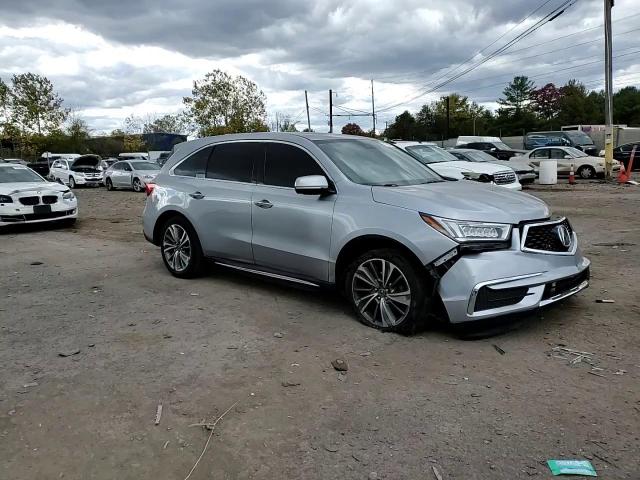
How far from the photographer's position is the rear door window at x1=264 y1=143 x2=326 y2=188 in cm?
536

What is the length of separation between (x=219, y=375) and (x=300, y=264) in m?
1.62

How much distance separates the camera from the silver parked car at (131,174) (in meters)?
23.4

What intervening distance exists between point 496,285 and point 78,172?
90.6 ft

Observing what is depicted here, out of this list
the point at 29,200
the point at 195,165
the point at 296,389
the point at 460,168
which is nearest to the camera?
the point at 296,389

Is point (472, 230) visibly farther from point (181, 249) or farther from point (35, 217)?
point (35, 217)

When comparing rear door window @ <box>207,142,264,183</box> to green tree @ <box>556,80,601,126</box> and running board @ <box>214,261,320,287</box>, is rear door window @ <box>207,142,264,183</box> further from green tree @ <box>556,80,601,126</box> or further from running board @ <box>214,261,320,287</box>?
green tree @ <box>556,80,601,126</box>

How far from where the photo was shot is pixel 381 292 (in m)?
4.67

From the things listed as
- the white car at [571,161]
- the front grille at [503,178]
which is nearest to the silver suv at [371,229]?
the front grille at [503,178]

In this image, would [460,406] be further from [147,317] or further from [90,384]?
[147,317]

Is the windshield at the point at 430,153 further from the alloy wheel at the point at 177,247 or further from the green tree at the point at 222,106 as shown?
the green tree at the point at 222,106

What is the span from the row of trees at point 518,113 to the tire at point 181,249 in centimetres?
7676

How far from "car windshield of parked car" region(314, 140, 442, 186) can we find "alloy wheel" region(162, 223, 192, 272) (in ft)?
7.05

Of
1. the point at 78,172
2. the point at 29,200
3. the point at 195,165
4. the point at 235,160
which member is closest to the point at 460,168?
the point at 195,165

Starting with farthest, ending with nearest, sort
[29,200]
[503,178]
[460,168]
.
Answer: [503,178], [460,168], [29,200]
